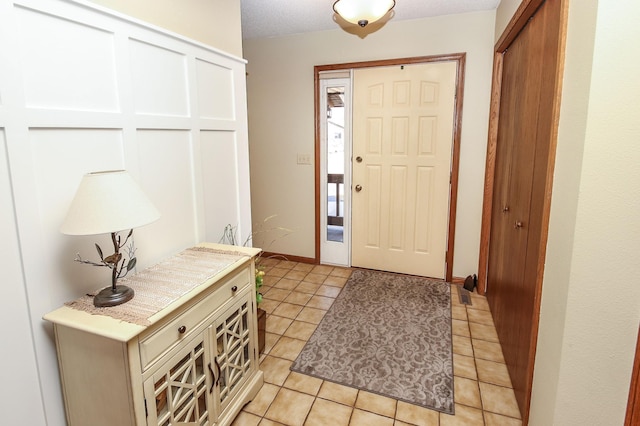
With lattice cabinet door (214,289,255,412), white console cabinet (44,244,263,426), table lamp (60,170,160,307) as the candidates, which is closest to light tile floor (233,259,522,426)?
lattice cabinet door (214,289,255,412)

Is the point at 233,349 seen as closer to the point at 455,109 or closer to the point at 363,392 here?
the point at 363,392

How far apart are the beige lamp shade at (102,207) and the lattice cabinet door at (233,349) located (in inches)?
25.4

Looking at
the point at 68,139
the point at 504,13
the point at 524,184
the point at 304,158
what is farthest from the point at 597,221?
the point at 304,158

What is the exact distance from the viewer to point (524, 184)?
6.34ft

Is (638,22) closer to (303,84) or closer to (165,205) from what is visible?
(165,205)

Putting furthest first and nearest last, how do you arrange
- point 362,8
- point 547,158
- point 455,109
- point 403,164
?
point 403,164, point 455,109, point 362,8, point 547,158

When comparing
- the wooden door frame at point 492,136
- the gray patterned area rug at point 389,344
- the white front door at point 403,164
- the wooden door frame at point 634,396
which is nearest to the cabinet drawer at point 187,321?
the gray patterned area rug at point 389,344

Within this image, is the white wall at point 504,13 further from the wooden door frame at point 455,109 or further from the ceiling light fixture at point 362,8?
the ceiling light fixture at point 362,8

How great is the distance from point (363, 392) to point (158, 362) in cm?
119

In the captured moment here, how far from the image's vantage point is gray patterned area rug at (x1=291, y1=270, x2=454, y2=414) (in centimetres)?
201

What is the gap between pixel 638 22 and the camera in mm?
1065

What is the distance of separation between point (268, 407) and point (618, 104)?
198cm

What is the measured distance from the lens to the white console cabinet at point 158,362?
44.7 inches

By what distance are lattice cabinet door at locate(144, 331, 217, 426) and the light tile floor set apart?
380mm
